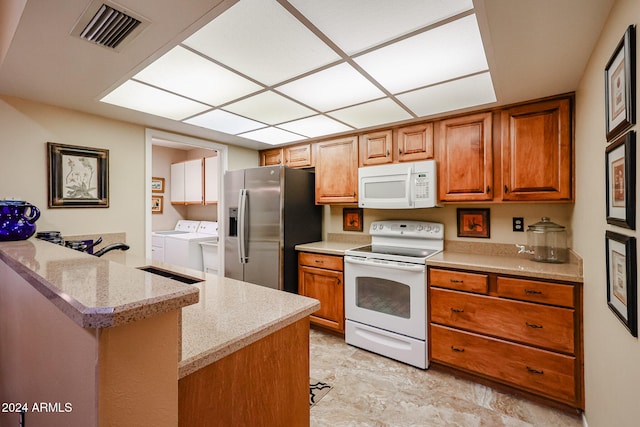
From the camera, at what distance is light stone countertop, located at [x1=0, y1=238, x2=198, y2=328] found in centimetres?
52

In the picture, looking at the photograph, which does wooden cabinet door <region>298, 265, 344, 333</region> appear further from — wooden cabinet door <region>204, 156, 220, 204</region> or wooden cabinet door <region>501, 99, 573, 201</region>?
wooden cabinet door <region>204, 156, 220, 204</region>

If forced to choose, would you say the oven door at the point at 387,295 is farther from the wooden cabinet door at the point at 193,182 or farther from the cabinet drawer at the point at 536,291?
the wooden cabinet door at the point at 193,182

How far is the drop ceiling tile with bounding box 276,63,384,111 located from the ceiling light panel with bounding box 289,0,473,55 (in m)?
0.31

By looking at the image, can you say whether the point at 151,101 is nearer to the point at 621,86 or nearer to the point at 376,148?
the point at 376,148

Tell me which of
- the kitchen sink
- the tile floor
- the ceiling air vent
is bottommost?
the tile floor

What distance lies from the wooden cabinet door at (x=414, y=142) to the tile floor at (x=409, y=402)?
1.83 m

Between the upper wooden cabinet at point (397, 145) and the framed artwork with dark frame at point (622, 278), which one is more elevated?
the upper wooden cabinet at point (397, 145)

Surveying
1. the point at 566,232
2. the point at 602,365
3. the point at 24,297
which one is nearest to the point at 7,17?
the point at 24,297

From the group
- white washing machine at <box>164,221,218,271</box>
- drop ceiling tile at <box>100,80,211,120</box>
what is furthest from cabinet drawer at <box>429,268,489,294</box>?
white washing machine at <box>164,221,218,271</box>

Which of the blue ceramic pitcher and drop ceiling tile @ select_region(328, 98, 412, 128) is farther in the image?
drop ceiling tile @ select_region(328, 98, 412, 128)

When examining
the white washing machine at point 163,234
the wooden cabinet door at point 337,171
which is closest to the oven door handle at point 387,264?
the wooden cabinet door at point 337,171

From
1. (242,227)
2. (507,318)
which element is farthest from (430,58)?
(242,227)

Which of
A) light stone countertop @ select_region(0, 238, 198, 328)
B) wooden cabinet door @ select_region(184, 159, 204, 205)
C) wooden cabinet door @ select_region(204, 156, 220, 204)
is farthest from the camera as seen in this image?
wooden cabinet door @ select_region(184, 159, 204, 205)

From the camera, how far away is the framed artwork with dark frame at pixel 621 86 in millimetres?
946
